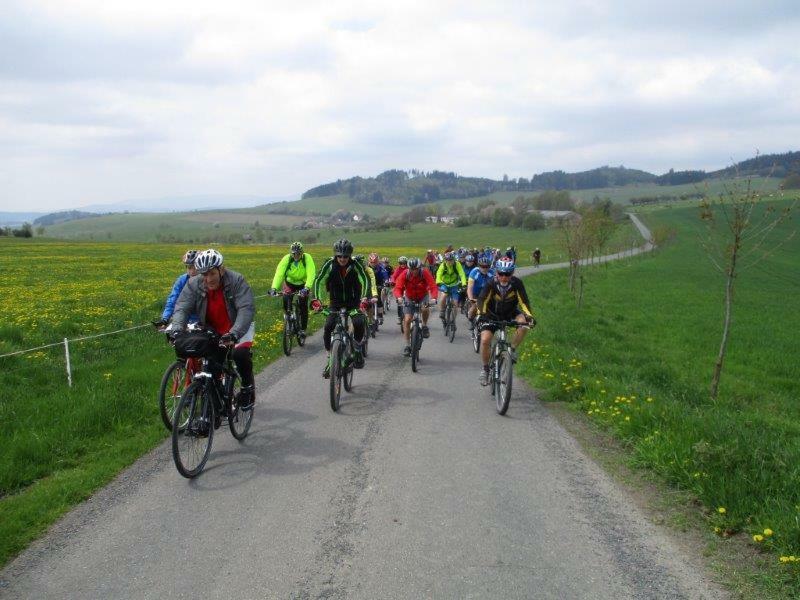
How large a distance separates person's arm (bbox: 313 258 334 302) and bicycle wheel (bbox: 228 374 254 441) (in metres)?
2.23

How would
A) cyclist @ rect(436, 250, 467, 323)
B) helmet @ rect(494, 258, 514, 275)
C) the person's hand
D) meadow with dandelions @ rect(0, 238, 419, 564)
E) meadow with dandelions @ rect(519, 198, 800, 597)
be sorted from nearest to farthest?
meadow with dandelions @ rect(519, 198, 800, 597)
meadow with dandelions @ rect(0, 238, 419, 564)
the person's hand
helmet @ rect(494, 258, 514, 275)
cyclist @ rect(436, 250, 467, 323)

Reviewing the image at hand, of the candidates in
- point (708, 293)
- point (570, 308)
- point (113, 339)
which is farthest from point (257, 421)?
point (708, 293)

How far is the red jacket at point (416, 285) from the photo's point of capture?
10984mm

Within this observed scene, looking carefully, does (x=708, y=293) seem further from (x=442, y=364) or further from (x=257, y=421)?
(x=257, y=421)

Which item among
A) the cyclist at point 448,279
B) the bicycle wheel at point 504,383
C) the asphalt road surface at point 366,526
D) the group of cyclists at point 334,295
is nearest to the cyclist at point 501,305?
the group of cyclists at point 334,295

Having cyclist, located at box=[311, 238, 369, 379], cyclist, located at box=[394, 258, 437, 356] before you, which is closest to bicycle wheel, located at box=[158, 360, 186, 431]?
cyclist, located at box=[311, 238, 369, 379]

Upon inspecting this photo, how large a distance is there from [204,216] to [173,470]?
6733 inches

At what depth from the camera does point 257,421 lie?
23.2 ft

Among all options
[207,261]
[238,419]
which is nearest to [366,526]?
[238,419]

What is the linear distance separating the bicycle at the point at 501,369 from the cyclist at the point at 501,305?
0.29 feet

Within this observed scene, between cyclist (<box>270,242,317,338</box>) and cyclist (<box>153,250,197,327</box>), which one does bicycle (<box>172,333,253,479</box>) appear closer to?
cyclist (<box>153,250,197,327</box>)

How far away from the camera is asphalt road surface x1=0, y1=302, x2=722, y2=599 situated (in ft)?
11.9

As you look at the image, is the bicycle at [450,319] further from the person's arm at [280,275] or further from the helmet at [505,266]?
the helmet at [505,266]

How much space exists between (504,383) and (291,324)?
5.60 m
